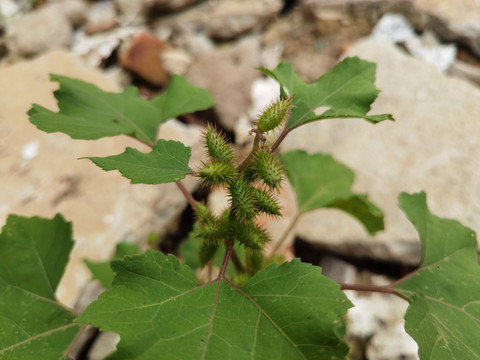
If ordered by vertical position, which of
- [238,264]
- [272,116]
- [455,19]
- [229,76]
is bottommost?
[229,76]

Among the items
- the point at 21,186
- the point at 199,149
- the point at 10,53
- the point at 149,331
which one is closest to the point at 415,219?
the point at 149,331

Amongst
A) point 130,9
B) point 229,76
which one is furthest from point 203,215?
point 130,9

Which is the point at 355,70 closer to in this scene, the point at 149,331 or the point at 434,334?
the point at 434,334

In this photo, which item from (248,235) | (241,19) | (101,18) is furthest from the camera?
(101,18)

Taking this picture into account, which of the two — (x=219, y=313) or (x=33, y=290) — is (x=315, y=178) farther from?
(x=33, y=290)

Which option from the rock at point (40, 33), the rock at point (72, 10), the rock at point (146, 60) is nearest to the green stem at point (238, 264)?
the rock at point (146, 60)

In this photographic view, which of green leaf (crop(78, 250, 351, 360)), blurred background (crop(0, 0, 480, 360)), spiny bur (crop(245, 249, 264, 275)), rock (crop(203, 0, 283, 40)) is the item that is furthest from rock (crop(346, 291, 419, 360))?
rock (crop(203, 0, 283, 40))

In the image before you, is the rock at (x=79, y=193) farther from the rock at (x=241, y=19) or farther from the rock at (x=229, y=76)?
the rock at (x=241, y=19)

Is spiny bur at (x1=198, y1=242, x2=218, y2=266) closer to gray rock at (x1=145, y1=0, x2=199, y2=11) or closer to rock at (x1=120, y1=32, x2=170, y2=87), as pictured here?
rock at (x1=120, y1=32, x2=170, y2=87)
